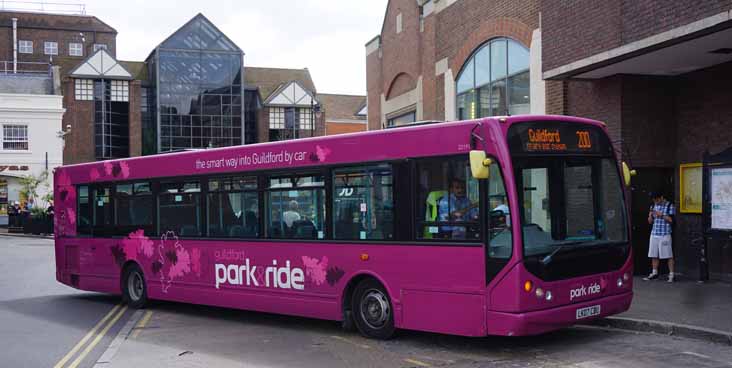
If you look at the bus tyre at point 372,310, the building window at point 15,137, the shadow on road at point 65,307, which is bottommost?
the shadow on road at point 65,307

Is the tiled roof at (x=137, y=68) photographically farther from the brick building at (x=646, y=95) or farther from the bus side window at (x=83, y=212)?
the brick building at (x=646, y=95)

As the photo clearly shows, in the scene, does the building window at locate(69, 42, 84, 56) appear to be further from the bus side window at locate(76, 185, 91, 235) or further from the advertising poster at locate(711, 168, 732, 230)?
the advertising poster at locate(711, 168, 732, 230)

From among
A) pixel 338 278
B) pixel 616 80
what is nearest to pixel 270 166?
pixel 338 278

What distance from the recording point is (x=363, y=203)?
32.3ft

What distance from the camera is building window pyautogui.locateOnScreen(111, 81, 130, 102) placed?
189ft

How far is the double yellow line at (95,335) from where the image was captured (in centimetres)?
899

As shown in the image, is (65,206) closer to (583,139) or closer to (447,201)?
(447,201)

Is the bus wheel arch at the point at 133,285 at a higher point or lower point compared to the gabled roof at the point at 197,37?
lower

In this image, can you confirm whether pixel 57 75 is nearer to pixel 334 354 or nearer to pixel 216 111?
pixel 216 111

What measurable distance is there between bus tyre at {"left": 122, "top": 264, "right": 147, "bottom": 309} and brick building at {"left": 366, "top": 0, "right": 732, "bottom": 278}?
849 cm

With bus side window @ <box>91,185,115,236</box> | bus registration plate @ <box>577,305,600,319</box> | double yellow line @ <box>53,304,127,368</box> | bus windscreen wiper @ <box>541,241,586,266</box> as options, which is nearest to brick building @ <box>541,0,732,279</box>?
bus windscreen wiper @ <box>541,241,586,266</box>

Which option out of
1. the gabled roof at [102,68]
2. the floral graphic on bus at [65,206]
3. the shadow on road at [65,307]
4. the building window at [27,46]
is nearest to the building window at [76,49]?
the building window at [27,46]

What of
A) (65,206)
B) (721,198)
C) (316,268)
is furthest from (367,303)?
(65,206)

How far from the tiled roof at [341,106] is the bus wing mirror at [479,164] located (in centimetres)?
6708
